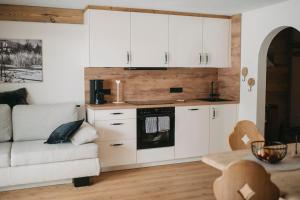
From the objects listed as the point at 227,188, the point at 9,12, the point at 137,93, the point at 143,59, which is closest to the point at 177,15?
the point at 143,59

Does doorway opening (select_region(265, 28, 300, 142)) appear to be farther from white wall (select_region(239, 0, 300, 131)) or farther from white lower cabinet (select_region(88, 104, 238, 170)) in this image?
white lower cabinet (select_region(88, 104, 238, 170))

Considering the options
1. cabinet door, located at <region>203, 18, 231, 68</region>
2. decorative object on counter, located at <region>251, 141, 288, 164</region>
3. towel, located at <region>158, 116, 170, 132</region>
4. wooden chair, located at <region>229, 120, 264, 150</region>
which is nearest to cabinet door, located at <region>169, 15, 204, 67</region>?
cabinet door, located at <region>203, 18, 231, 68</region>

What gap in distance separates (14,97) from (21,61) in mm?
518

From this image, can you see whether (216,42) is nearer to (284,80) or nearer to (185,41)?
(185,41)

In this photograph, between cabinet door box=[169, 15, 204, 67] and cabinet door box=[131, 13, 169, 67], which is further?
cabinet door box=[169, 15, 204, 67]

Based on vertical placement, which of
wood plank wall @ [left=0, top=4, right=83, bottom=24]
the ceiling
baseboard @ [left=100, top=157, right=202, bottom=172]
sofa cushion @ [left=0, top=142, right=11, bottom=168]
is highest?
the ceiling

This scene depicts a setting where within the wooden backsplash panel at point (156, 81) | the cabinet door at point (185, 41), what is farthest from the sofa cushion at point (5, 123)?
the cabinet door at point (185, 41)

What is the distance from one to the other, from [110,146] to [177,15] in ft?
7.15

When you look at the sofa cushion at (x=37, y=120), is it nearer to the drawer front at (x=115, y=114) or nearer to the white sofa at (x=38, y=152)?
the white sofa at (x=38, y=152)

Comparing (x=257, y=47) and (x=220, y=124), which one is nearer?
(x=257, y=47)

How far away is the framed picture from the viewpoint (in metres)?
4.36

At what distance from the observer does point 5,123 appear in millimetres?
4020

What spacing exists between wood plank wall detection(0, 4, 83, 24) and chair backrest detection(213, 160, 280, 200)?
364cm

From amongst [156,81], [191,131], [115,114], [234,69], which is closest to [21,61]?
[115,114]
